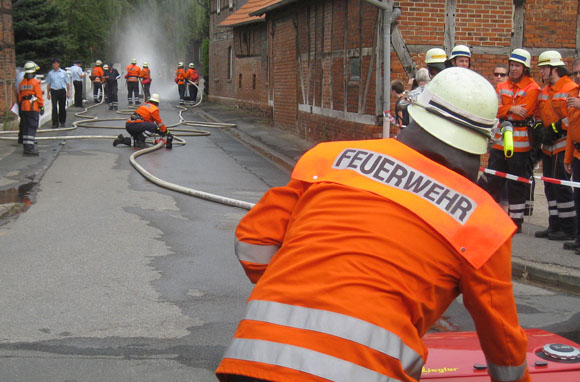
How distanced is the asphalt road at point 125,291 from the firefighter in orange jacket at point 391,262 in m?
2.49

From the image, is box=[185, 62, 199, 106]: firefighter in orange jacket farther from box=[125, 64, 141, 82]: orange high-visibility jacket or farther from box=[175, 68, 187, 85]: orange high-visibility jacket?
box=[125, 64, 141, 82]: orange high-visibility jacket

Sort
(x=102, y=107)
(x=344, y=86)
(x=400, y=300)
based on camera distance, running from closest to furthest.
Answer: (x=400, y=300) < (x=344, y=86) < (x=102, y=107)

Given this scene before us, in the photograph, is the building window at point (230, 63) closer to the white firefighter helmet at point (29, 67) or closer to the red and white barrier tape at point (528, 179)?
the white firefighter helmet at point (29, 67)

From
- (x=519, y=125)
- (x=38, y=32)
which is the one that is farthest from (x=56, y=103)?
(x=519, y=125)

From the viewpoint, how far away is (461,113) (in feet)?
7.20

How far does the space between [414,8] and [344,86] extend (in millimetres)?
3303

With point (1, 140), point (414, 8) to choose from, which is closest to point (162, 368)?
point (414, 8)

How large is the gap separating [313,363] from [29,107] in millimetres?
14392

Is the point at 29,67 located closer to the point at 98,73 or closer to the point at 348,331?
the point at 348,331

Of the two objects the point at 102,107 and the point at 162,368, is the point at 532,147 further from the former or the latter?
the point at 102,107

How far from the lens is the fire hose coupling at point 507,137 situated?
814 centimetres

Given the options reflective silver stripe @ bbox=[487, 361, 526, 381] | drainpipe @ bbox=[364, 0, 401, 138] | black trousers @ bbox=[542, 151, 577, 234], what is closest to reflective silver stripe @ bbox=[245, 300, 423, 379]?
reflective silver stripe @ bbox=[487, 361, 526, 381]

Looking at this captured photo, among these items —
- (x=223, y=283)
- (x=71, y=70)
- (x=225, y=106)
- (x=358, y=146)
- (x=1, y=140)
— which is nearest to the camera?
(x=358, y=146)

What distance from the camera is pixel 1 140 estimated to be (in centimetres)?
1780
